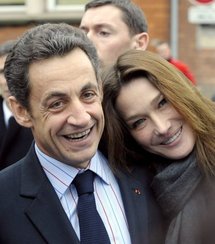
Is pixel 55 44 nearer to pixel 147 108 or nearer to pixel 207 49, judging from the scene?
pixel 147 108

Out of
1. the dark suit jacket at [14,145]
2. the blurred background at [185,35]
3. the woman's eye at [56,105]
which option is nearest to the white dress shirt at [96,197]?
the woman's eye at [56,105]

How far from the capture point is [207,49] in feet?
26.9

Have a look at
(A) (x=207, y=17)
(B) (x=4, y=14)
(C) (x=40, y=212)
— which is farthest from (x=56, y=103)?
(B) (x=4, y=14)

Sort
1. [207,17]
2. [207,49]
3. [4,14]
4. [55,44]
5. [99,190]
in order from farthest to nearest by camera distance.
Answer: [4,14], [207,49], [207,17], [99,190], [55,44]

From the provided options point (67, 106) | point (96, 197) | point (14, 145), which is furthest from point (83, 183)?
point (14, 145)

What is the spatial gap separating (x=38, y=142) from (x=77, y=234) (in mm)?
370

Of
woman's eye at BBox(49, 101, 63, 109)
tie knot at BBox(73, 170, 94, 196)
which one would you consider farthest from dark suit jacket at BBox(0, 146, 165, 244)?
woman's eye at BBox(49, 101, 63, 109)

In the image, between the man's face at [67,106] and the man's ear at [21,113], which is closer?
the man's face at [67,106]

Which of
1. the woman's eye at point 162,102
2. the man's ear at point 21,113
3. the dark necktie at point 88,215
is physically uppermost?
the man's ear at point 21,113

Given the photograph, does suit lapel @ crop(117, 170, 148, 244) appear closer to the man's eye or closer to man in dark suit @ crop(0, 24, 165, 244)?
man in dark suit @ crop(0, 24, 165, 244)

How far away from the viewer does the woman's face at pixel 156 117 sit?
8.79ft

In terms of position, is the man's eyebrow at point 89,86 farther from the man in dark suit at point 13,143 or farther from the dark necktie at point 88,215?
the man in dark suit at point 13,143

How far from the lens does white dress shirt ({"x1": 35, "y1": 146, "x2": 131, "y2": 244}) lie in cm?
243

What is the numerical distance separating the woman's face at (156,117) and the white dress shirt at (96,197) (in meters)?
0.30
